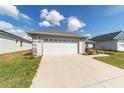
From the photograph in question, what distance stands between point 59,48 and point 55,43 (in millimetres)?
841

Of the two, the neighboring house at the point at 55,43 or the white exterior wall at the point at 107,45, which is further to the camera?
the white exterior wall at the point at 107,45

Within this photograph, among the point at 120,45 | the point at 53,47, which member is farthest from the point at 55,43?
the point at 120,45

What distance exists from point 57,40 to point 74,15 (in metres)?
5.96

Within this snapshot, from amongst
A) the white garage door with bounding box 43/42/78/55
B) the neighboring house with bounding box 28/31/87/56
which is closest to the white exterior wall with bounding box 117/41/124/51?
the neighboring house with bounding box 28/31/87/56

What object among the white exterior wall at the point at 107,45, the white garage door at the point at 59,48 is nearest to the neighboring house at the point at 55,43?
the white garage door at the point at 59,48

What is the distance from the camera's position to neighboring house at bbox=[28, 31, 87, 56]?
453 inches

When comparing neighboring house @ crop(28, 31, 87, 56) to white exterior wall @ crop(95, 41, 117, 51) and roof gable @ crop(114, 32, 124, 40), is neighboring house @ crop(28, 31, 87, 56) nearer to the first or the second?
white exterior wall @ crop(95, 41, 117, 51)

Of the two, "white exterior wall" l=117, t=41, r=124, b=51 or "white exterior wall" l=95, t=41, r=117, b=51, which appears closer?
"white exterior wall" l=117, t=41, r=124, b=51

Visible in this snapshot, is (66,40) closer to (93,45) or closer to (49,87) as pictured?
(49,87)

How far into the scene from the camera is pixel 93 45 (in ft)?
103

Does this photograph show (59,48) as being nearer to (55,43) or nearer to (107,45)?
(55,43)

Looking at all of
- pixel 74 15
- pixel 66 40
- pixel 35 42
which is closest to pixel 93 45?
pixel 74 15

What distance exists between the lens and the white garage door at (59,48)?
472 inches

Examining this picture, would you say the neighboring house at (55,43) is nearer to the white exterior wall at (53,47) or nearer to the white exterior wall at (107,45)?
the white exterior wall at (53,47)
